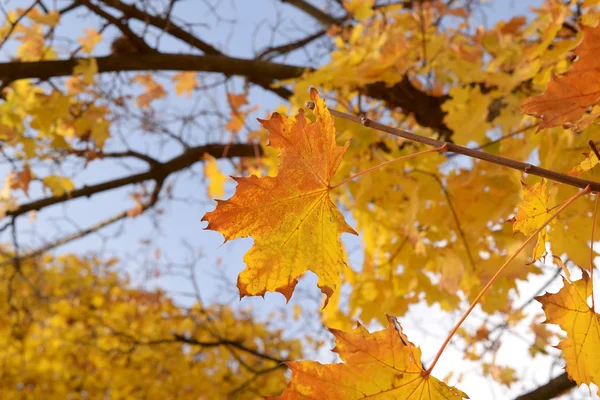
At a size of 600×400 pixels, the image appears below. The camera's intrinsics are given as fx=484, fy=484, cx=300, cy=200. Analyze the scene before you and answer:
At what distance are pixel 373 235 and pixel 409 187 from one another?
1.50ft

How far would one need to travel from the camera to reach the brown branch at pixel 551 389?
4.44 ft

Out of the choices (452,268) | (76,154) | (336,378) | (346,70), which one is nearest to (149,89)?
(76,154)

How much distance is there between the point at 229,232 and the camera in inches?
24.6

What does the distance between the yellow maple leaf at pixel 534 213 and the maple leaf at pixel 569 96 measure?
0.27 ft

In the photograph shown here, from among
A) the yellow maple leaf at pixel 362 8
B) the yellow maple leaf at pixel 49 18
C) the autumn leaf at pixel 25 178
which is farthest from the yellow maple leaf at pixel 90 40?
the yellow maple leaf at pixel 362 8

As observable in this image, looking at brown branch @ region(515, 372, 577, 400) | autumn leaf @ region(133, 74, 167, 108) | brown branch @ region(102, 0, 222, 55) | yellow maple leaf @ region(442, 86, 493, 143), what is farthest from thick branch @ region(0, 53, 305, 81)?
brown branch @ region(515, 372, 577, 400)

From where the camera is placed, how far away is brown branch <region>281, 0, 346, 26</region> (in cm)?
311

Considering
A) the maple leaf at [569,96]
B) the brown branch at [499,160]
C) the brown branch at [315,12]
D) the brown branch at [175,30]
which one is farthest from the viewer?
the brown branch at [315,12]

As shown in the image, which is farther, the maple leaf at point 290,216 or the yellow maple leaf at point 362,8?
the yellow maple leaf at point 362,8

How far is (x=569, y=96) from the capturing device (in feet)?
2.05

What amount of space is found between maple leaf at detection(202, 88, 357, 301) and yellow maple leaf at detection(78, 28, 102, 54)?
1718 mm

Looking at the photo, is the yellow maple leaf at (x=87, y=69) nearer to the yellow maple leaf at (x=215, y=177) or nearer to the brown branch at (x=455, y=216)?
the yellow maple leaf at (x=215, y=177)

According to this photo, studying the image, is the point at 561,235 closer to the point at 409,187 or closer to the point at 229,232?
the point at 409,187

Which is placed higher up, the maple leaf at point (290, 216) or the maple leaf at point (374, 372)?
the maple leaf at point (290, 216)
